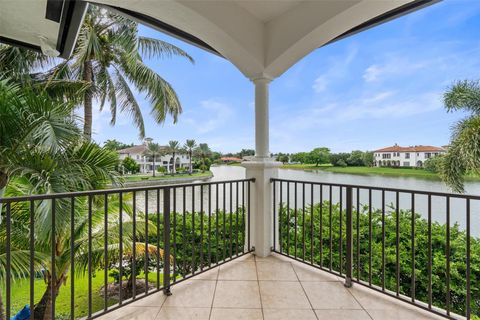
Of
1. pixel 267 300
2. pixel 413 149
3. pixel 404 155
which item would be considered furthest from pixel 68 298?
pixel 413 149

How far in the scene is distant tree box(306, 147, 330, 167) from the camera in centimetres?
396

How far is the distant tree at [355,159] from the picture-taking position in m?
4.09

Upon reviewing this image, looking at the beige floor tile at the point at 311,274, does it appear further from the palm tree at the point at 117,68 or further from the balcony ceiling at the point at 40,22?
the palm tree at the point at 117,68

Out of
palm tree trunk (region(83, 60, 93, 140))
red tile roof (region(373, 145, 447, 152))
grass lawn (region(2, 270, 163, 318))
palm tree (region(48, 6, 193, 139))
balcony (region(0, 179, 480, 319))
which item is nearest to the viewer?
balcony (region(0, 179, 480, 319))

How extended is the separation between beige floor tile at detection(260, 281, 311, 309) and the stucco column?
667mm

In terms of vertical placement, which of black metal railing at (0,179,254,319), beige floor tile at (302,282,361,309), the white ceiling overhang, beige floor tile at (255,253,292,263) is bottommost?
beige floor tile at (255,253,292,263)

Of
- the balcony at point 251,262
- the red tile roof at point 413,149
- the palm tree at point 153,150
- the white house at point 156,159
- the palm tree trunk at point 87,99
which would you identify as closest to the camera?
the balcony at point 251,262

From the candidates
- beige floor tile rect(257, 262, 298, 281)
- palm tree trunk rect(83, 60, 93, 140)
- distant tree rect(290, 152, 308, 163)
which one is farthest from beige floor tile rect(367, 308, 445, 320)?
palm tree trunk rect(83, 60, 93, 140)

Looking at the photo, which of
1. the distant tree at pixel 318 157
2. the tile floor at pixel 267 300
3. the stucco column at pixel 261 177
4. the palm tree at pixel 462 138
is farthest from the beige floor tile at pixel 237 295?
the palm tree at pixel 462 138

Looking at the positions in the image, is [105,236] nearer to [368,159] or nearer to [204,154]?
[368,159]

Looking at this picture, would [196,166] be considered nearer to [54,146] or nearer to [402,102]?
[54,146]

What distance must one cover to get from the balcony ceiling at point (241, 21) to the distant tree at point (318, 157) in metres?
1.63

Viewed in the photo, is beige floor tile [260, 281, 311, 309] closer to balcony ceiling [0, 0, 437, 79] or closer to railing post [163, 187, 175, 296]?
railing post [163, 187, 175, 296]

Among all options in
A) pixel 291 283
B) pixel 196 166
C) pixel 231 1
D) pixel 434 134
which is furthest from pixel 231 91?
pixel 291 283
